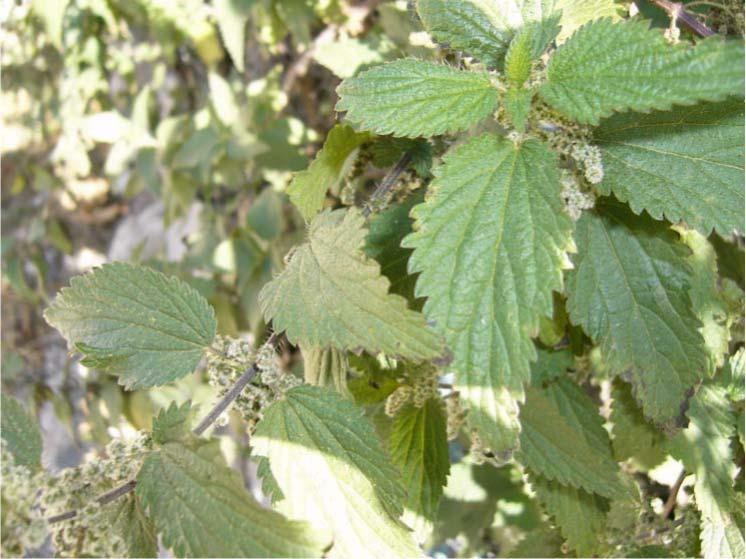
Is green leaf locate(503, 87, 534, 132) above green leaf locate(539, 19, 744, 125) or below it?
below

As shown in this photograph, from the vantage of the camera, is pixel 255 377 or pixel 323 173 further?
pixel 323 173

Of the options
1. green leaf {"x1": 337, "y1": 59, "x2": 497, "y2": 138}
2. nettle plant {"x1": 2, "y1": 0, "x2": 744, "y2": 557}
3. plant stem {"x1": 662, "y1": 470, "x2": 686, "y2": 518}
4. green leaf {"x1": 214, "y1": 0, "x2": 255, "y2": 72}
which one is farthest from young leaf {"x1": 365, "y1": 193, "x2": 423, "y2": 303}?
green leaf {"x1": 214, "y1": 0, "x2": 255, "y2": 72}

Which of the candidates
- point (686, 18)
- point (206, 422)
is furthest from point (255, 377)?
point (686, 18)

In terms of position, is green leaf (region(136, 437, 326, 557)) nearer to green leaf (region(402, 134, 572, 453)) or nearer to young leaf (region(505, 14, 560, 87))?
green leaf (region(402, 134, 572, 453))

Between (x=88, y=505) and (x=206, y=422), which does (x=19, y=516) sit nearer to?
(x=88, y=505)

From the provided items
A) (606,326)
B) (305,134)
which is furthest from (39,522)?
(305,134)
